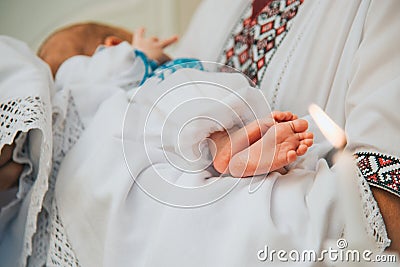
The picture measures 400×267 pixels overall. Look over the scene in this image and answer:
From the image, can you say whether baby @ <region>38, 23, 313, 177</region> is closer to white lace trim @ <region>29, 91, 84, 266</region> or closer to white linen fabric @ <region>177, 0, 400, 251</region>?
white linen fabric @ <region>177, 0, 400, 251</region>

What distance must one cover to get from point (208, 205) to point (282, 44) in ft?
0.86

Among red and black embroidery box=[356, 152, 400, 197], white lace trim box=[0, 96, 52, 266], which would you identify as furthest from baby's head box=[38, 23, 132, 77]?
red and black embroidery box=[356, 152, 400, 197]

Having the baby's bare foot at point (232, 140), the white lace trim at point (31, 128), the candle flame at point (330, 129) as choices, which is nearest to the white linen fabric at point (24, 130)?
the white lace trim at point (31, 128)

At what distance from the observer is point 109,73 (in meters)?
0.78

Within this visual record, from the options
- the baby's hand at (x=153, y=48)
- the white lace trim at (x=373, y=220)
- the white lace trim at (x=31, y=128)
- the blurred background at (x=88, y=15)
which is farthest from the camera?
the blurred background at (x=88, y=15)

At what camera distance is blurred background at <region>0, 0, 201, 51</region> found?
1.40 metres

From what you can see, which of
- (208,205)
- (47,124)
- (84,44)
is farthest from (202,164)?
(84,44)

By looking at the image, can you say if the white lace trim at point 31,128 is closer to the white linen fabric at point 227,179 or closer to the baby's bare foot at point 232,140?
the white linen fabric at point 227,179

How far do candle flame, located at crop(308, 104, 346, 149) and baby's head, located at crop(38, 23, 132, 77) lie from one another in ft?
1.52

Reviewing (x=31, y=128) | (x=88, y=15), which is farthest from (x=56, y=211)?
(x=88, y=15)

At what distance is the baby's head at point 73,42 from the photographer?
98cm

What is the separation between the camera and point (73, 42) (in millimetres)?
1026

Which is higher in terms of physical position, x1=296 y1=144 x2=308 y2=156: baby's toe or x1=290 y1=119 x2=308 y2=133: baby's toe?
x1=290 y1=119 x2=308 y2=133: baby's toe

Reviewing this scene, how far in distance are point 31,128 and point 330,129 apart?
0.34 metres
